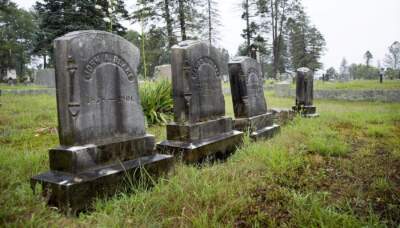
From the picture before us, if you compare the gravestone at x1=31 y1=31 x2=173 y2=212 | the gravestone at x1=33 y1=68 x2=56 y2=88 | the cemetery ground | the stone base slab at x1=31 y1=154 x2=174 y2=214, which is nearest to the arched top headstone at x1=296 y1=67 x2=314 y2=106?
the cemetery ground

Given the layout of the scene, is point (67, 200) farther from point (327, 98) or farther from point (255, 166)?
point (327, 98)

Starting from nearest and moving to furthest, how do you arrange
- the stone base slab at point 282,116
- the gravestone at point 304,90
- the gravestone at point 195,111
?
the gravestone at point 195,111 → the stone base slab at point 282,116 → the gravestone at point 304,90

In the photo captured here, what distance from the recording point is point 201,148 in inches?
158

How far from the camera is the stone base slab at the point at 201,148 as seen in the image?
12.8 ft

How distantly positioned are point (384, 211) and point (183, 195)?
63.1 inches

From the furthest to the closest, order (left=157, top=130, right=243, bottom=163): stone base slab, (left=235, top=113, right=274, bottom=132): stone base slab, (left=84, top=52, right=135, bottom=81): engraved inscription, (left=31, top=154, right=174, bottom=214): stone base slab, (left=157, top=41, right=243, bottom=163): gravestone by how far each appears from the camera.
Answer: (left=235, top=113, right=274, bottom=132): stone base slab < (left=157, top=41, right=243, bottom=163): gravestone < (left=157, top=130, right=243, bottom=163): stone base slab < (left=84, top=52, right=135, bottom=81): engraved inscription < (left=31, top=154, right=174, bottom=214): stone base slab

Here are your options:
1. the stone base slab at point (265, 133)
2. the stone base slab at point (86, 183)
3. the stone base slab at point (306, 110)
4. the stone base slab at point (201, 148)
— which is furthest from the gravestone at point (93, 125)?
the stone base slab at point (306, 110)

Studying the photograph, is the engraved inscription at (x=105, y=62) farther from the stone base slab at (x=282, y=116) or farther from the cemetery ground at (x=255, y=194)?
the stone base slab at (x=282, y=116)

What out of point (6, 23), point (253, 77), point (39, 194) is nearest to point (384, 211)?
point (39, 194)

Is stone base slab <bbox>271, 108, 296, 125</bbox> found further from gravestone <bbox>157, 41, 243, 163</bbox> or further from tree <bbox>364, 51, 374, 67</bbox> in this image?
tree <bbox>364, 51, 374, 67</bbox>

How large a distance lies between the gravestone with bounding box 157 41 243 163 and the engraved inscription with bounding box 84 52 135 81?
941mm

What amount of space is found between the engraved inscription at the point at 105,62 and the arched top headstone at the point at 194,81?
0.92 meters

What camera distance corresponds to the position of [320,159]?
3838 millimetres

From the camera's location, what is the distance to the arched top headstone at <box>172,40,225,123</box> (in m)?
4.17
